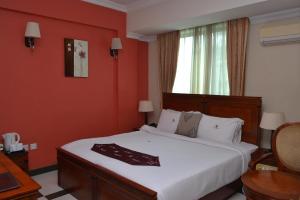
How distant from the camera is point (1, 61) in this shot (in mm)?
3125

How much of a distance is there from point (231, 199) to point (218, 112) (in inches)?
50.5

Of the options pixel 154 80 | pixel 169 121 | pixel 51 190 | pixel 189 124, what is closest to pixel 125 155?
pixel 51 190

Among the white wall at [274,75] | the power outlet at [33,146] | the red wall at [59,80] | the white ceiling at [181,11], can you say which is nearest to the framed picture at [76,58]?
the red wall at [59,80]

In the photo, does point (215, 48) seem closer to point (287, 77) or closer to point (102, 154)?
point (287, 77)

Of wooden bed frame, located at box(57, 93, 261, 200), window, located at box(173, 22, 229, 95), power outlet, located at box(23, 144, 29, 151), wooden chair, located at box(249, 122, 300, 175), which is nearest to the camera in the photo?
wooden bed frame, located at box(57, 93, 261, 200)

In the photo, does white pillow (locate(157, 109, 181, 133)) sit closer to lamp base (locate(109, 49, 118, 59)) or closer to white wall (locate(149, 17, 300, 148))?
white wall (locate(149, 17, 300, 148))

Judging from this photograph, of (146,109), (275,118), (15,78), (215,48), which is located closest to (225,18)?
(215,48)

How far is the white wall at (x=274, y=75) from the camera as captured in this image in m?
3.02

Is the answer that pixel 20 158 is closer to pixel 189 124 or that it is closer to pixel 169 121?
pixel 169 121

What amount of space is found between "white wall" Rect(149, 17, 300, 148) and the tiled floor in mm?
1268

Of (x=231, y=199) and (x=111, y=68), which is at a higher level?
(x=111, y=68)

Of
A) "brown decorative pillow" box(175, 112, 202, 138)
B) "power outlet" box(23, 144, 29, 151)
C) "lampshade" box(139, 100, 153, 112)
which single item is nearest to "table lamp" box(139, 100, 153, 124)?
"lampshade" box(139, 100, 153, 112)

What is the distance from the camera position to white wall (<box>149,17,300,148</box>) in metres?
3.02

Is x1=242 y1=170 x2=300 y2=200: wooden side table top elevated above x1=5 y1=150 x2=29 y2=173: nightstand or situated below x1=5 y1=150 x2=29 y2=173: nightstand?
above
